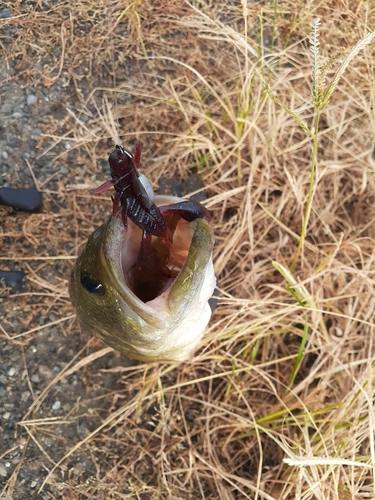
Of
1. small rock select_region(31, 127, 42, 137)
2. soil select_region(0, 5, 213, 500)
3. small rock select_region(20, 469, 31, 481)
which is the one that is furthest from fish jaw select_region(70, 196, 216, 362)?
small rock select_region(31, 127, 42, 137)

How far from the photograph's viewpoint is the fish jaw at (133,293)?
5.13 ft

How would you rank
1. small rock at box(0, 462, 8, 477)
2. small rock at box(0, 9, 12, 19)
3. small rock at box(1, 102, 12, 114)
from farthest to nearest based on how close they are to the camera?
1. small rock at box(0, 9, 12, 19)
2. small rock at box(1, 102, 12, 114)
3. small rock at box(0, 462, 8, 477)

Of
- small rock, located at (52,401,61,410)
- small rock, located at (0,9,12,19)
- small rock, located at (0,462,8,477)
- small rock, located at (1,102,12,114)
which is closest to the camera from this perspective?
small rock, located at (0,462,8,477)

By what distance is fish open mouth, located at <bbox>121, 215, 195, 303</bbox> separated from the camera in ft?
5.70

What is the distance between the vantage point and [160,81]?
10.9ft

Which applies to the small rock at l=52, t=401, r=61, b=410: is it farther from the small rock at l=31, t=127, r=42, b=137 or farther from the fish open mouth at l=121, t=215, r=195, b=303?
the small rock at l=31, t=127, r=42, b=137

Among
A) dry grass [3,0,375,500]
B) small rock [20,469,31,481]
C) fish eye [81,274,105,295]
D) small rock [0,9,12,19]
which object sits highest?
small rock [0,9,12,19]

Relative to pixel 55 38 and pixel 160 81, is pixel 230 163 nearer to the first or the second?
pixel 160 81

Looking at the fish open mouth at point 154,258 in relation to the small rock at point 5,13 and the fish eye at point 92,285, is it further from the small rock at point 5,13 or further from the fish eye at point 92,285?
the small rock at point 5,13

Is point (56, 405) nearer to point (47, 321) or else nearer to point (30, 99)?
point (47, 321)

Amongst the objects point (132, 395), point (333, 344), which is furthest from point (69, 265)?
point (333, 344)

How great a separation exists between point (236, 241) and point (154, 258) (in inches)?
50.8

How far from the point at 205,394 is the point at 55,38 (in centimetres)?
240

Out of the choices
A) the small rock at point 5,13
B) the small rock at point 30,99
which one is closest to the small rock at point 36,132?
the small rock at point 30,99
